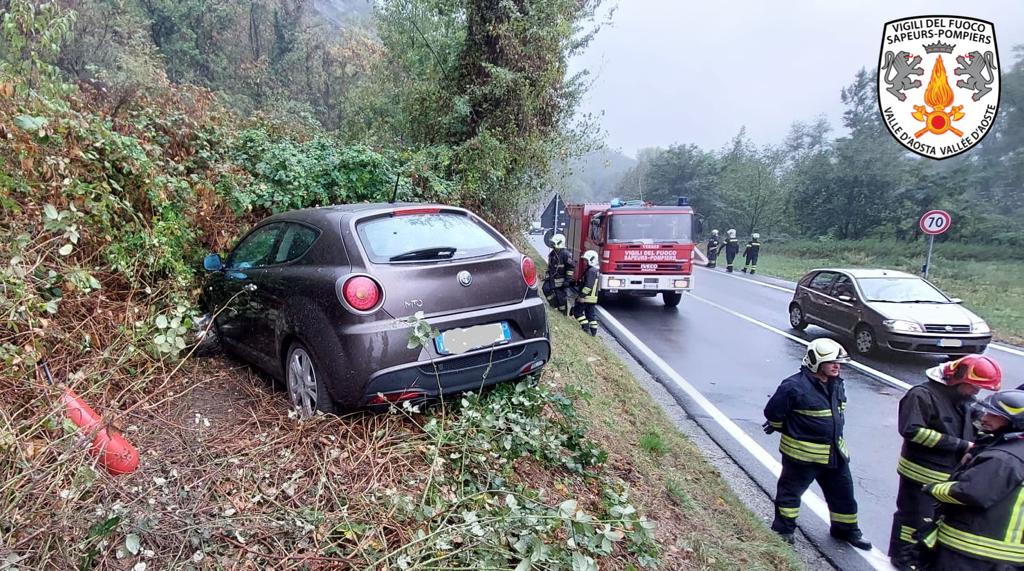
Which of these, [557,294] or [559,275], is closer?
[559,275]

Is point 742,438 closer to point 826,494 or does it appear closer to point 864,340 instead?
point 826,494

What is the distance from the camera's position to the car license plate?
3189 millimetres

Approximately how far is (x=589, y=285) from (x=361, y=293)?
667cm

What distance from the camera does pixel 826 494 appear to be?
3799 millimetres

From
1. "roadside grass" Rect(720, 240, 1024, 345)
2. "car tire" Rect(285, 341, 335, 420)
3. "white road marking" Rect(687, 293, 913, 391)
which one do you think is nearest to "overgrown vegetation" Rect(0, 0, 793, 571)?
"car tire" Rect(285, 341, 335, 420)

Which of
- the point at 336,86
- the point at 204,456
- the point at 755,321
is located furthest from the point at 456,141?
the point at 336,86

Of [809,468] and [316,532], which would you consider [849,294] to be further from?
[316,532]

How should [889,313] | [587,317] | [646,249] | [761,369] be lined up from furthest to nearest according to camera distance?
[646,249] < [587,317] < [889,313] < [761,369]

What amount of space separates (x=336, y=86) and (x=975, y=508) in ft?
94.3

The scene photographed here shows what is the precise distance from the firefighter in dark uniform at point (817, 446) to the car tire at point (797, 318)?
757cm

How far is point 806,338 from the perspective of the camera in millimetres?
10180

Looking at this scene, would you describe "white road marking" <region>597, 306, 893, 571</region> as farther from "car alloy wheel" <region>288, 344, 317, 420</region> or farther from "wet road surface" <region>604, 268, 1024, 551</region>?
"car alloy wheel" <region>288, 344, 317, 420</region>

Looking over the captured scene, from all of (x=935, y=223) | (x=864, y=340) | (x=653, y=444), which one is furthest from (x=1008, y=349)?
(x=653, y=444)

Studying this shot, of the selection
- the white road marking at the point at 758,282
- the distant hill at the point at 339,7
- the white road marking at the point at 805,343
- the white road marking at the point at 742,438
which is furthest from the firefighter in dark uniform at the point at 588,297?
the distant hill at the point at 339,7
